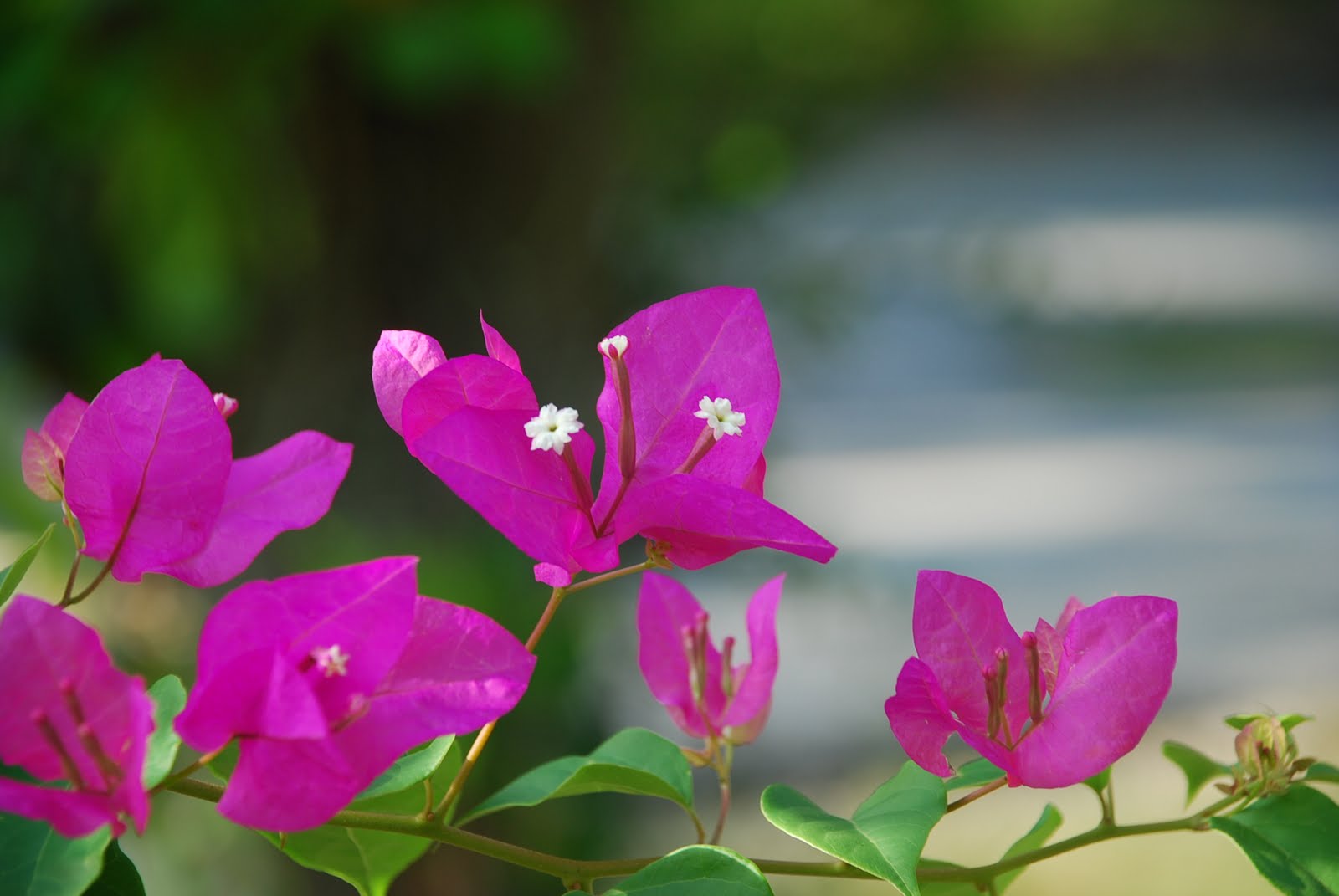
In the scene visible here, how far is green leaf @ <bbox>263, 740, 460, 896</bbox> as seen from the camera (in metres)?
0.38

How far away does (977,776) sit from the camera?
1.21 feet

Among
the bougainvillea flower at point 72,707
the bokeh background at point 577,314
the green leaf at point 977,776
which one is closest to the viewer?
the bougainvillea flower at point 72,707

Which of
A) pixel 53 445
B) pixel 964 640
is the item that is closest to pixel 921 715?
pixel 964 640

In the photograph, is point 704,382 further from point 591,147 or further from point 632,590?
point 632,590

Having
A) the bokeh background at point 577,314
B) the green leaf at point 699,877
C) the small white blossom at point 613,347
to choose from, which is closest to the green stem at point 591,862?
the green leaf at point 699,877

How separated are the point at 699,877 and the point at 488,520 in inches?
3.6

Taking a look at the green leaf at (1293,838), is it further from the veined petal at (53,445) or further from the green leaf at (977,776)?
the veined petal at (53,445)

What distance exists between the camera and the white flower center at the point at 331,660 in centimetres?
28

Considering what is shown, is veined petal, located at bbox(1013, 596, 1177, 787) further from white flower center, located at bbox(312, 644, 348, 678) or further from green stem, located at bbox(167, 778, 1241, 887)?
white flower center, located at bbox(312, 644, 348, 678)

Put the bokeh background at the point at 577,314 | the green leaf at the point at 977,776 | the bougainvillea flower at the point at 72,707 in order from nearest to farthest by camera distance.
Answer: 1. the bougainvillea flower at the point at 72,707
2. the green leaf at the point at 977,776
3. the bokeh background at the point at 577,314

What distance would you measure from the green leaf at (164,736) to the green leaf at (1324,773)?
265mm

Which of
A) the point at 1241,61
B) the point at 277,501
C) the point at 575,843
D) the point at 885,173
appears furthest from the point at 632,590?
the point at 1241,61

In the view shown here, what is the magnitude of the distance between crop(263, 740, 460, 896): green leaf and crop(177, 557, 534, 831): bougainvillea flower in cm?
9

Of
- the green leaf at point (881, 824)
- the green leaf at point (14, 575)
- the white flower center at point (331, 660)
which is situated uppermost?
the green leaf at point (881, 824)
